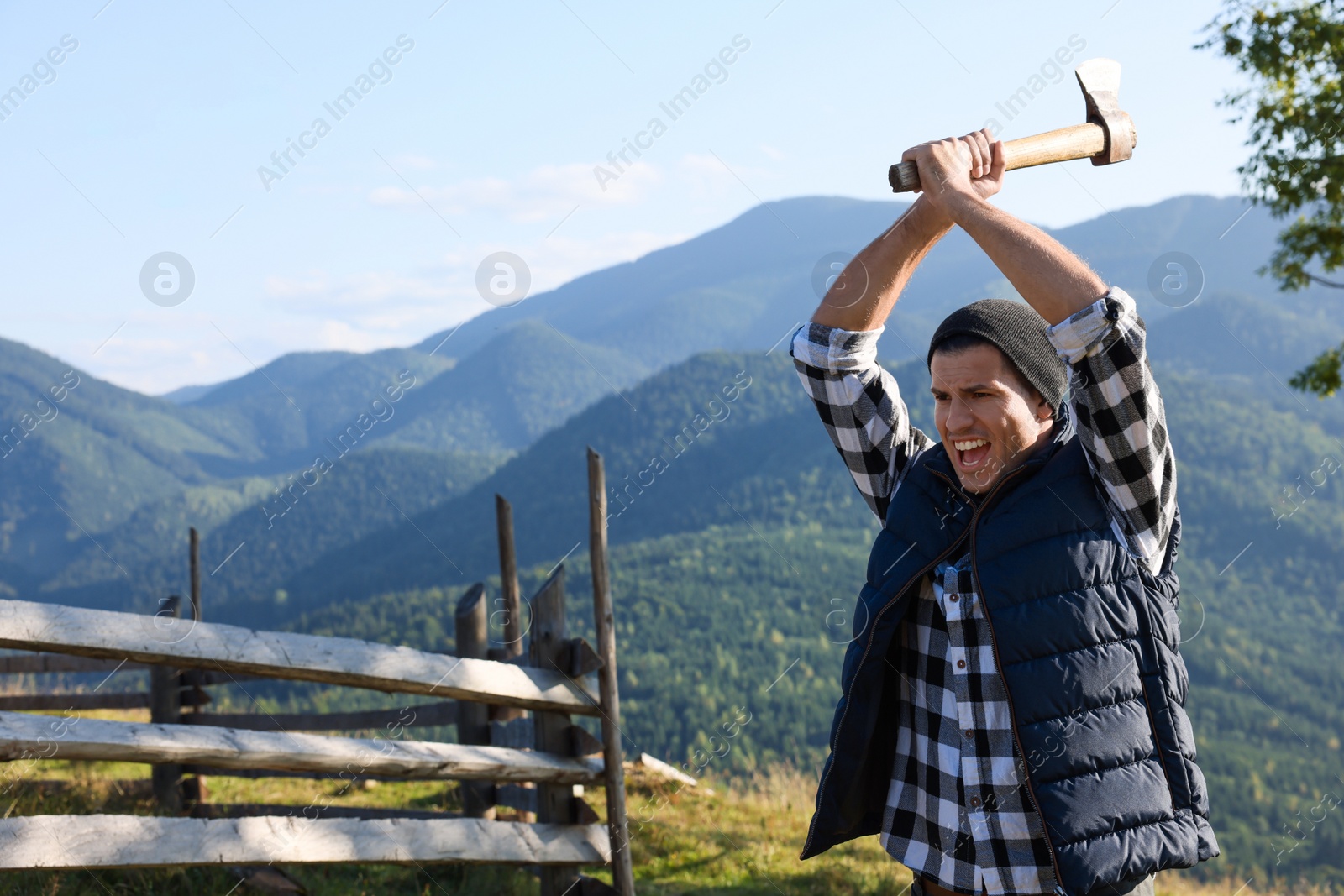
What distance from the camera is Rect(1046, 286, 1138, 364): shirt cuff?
5.20ft

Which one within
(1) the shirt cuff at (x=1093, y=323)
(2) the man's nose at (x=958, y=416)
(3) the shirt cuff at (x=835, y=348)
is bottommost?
(2) the man's nose at (x=958, y=416)

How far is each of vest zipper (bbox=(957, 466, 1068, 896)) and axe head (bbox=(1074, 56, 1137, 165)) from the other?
862 mm

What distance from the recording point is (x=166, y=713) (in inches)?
274

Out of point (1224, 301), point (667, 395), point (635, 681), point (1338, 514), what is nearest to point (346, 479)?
point (667, 395)

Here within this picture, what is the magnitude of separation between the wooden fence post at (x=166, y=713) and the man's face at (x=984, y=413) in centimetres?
646

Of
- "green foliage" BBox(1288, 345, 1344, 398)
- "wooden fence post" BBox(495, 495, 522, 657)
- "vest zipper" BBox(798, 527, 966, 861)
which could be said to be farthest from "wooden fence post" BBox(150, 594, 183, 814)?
"green foliage" BBox(1288, 345, 1344, 398)

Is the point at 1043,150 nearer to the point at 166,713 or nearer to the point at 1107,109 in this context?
the point at 1107,109

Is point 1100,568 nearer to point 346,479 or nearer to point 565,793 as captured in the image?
point 565,793

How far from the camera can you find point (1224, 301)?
152 metres

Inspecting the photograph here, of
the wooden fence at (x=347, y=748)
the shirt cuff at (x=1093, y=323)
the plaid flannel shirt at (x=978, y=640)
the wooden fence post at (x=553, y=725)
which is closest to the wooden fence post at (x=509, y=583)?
the wooden fence at (x=347, y=748)

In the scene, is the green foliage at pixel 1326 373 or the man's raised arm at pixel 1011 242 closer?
the man's raised arm at pixel 1011 242

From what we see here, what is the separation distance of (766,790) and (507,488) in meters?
114

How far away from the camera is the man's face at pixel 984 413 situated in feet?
5.96

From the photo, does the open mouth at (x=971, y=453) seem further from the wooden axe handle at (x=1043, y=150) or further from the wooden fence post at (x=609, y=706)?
the wooden fence post at (x=609, y=706)
